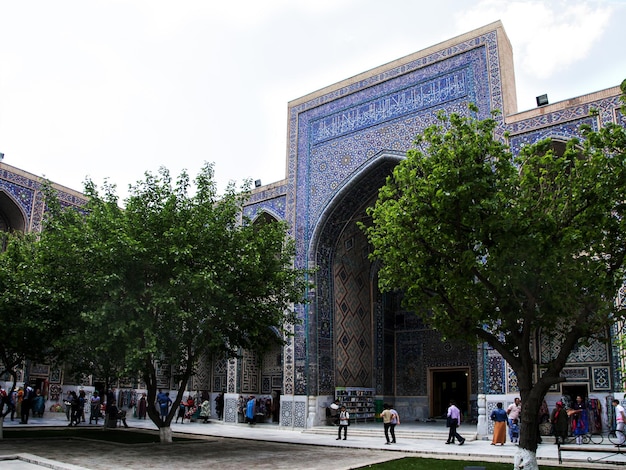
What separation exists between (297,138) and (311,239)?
3.23 metres

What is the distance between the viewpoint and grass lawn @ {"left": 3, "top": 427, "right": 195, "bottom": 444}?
37.2 ft

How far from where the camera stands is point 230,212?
34.7ft

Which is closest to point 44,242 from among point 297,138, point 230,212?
point 230,212

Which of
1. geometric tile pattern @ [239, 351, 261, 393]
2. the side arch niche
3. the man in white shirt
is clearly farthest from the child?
the side arch niche

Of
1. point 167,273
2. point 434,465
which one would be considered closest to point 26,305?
point 167,273

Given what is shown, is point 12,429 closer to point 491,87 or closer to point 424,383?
point 424,383

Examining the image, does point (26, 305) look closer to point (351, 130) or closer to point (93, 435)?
point (93, 435)

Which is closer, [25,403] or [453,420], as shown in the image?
[453,420]

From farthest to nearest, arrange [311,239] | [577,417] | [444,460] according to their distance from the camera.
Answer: [311,239]
[577,417]
[444,460]

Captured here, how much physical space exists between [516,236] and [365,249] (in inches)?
421

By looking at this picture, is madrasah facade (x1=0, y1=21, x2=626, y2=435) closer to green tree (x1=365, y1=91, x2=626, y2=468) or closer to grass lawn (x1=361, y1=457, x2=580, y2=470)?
grass lawn (x1=361, y1=457, x2=580, y2=470)

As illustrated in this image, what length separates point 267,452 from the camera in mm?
9898

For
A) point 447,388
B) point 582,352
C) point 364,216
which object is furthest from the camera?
point 447,388

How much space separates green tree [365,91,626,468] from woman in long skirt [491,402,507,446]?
3.75 metres
